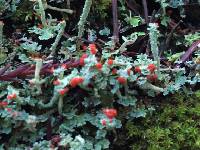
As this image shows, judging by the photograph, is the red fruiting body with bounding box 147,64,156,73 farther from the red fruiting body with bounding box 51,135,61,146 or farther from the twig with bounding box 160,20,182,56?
the red fruiting body with bounding box 51,135,61,146

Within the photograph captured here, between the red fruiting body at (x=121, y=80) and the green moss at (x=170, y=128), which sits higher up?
the red fruiting body at (x=121, y=80)

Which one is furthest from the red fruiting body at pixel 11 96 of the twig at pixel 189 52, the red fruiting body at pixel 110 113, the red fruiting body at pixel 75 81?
the twig at pixel 189 52

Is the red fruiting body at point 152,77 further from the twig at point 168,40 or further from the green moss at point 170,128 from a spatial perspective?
the twig at point 168,40

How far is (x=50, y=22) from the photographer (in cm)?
146

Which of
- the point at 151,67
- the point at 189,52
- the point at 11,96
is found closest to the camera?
the point at 11,96

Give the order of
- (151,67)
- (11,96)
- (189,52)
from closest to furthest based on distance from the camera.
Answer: (11,96)
(151,67)
(189,52)

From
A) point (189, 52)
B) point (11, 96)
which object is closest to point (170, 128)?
point (189, 52)

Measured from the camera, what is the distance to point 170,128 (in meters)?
1.32

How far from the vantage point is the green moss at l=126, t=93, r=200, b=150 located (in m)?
1.29

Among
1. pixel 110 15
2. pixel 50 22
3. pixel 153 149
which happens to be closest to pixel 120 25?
pixel 110 15

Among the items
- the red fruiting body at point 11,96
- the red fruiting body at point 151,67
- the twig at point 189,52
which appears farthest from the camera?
the twig at point 189,52

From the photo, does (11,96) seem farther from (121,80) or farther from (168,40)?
(168,40)

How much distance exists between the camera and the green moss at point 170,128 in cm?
129

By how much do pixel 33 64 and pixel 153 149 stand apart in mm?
477
